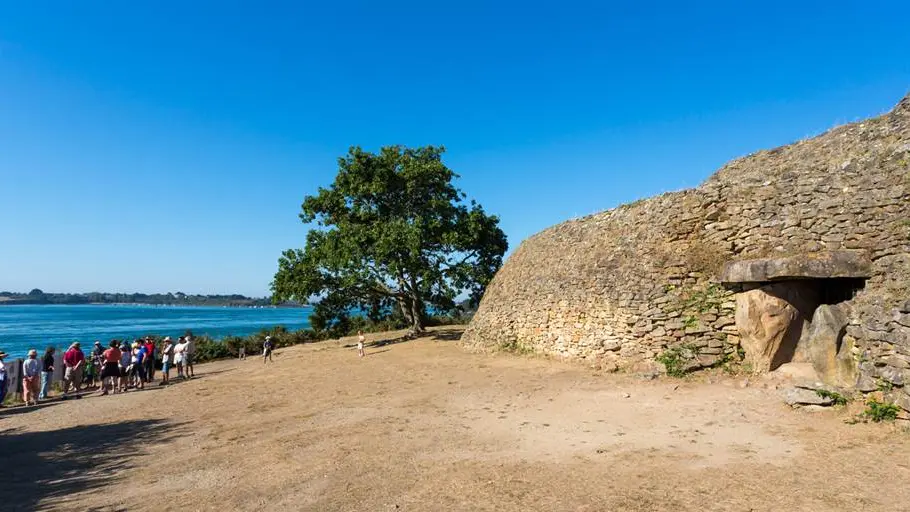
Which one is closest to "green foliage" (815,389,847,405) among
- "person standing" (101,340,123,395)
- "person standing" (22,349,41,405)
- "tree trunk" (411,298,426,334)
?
"person standing" (101,340,123,395)

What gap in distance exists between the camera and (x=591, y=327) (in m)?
14.3

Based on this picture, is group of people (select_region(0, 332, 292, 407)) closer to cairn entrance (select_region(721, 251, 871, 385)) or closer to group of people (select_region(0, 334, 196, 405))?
group of people (select_region(0, 334, 196, 405))

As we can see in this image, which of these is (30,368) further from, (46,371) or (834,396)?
(834,396)

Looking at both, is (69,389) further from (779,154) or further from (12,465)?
(779,154)

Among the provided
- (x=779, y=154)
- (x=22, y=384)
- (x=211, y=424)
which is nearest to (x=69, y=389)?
(x=22, y=384)

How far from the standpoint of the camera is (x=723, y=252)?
12.4 meters

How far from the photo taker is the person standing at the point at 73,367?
14547mm

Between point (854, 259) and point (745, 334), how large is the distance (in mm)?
2731

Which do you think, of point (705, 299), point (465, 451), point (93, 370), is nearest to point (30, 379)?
point (93, 370)

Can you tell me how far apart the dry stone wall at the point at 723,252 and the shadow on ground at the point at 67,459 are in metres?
11.3

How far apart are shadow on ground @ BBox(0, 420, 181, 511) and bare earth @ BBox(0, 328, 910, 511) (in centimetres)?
4

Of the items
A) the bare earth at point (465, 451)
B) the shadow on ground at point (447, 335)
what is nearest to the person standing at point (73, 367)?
the bare earth at point (465, 451)

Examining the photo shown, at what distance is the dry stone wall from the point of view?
9.03m

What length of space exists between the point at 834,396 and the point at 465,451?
6.74m
